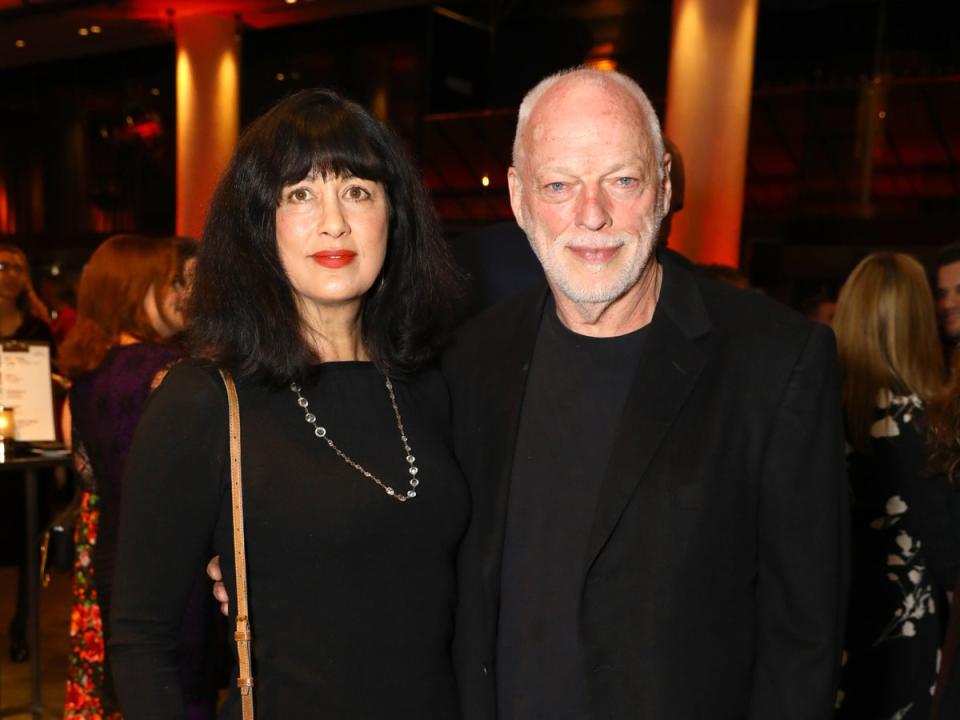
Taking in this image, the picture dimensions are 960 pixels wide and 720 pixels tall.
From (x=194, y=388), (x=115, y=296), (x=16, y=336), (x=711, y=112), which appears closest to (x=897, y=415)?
(x=194, y=388)

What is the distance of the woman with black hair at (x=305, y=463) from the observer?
1599 millimetres

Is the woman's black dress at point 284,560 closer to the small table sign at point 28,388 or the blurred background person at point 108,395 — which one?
the blurred background person at point 108,395

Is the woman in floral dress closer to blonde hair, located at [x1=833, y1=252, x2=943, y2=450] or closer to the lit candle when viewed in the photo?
blonde hair, located at [x1=833, y1=252, x2=943, y2=450]

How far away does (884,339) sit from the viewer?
3236mm

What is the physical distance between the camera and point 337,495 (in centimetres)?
165

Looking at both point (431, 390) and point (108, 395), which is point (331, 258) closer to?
point (431, 390)

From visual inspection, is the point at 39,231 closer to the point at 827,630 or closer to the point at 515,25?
the point at 515,25

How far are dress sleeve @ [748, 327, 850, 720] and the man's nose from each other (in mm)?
388

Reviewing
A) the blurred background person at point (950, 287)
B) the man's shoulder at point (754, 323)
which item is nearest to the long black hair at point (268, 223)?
the man's shoulder at point (754, 323)

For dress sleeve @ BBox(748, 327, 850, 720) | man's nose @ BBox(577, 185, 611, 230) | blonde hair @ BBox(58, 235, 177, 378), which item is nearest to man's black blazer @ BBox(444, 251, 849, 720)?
dress sleeve @ BBox(748, 327, 850, 720)

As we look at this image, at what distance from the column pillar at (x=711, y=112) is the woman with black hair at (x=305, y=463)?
20.0 feet

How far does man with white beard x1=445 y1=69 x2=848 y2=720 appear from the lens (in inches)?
60.9

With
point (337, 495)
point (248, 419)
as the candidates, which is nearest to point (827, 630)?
point (337, 495)

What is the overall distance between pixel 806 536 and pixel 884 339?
1.92 meters
